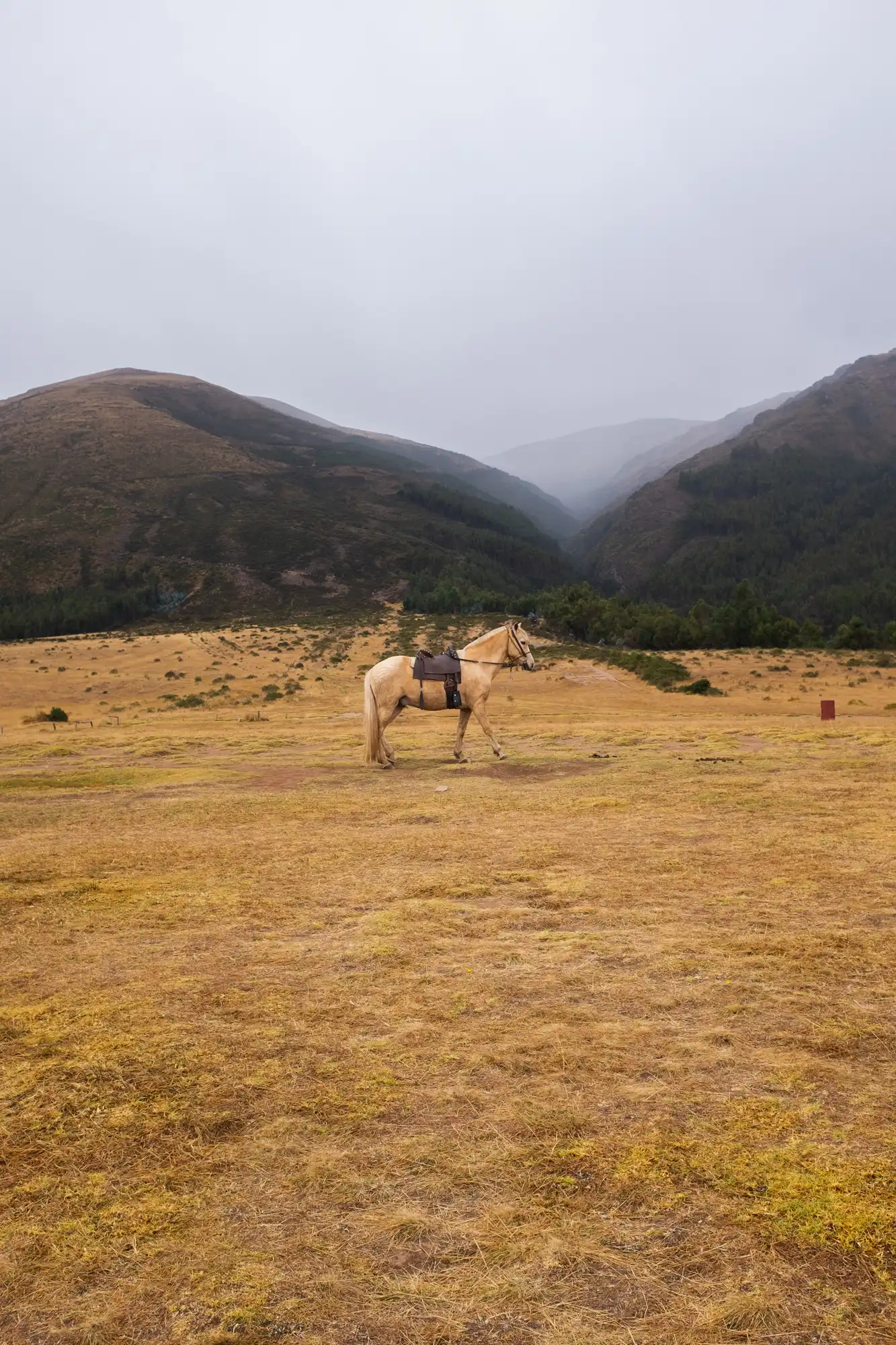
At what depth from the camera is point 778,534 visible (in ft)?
500

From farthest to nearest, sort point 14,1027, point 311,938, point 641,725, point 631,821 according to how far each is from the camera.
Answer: point 641,725, point 631,821, point 311,938, point 14,1027

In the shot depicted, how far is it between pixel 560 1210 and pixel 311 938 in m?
3.28

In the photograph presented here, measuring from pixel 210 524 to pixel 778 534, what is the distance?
371 ft

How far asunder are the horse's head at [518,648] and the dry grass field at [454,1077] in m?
5.39

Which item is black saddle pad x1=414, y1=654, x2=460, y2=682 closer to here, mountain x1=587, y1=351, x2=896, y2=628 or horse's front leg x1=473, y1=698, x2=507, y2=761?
horse's front leg x1=473, y1=698, x2=507, y2=761

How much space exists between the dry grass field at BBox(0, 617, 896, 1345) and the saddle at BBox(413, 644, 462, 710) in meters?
4.45

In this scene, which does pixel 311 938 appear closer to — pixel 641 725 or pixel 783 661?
pixel 641 725

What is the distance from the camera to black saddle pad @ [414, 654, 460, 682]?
1402 centimetres

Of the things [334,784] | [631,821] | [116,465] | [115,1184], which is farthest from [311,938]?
[116,465]

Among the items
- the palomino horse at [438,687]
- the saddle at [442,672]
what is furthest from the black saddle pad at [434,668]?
the palomino horse at [438,687]

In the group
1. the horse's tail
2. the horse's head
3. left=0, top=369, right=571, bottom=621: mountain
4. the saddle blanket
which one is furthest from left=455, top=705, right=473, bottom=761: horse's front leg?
left=0, top=369, right=571, bottom=621: mountain

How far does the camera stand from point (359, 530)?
128500 millimetres

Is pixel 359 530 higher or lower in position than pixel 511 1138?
higher

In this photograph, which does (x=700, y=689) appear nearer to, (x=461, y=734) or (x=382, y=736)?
(x=461, y=734)
